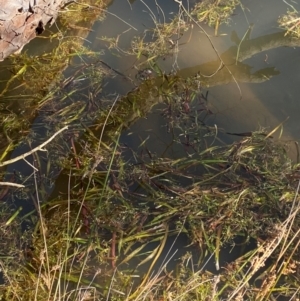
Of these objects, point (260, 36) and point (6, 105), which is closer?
point (6, 105)

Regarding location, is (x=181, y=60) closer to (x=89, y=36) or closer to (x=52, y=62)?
(x=89, y=36)

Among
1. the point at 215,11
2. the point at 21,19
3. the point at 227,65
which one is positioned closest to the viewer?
the point at 21,19

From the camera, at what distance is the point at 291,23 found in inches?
95.1

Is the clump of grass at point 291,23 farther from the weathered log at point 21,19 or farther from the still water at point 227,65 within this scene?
the weathered log at point 21,19

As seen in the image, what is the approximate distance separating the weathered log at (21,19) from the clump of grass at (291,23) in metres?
1.22

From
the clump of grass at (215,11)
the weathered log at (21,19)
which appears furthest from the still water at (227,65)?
the weathered log at (21,19)

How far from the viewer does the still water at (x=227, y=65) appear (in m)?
2.14

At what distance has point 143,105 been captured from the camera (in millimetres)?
2199

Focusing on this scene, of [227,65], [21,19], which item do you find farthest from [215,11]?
[21,19]

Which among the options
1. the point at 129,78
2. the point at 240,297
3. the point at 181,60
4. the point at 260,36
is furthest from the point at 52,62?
the point at 240,297

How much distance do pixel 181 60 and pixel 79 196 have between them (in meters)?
0.92

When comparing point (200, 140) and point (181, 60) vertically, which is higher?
point (181, 60)

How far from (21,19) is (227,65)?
1083mm

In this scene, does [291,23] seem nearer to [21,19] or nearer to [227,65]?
[227,65]
